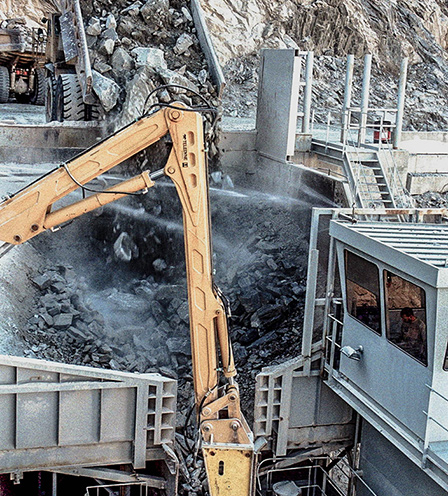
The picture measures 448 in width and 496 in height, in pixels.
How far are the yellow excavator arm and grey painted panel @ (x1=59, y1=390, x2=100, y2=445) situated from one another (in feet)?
4.11

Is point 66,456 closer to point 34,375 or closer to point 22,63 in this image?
point 34,375

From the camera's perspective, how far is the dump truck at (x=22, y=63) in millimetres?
21641

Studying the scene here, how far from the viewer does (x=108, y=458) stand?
8.26 m

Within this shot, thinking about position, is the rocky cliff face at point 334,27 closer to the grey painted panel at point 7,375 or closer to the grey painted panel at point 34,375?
the grey painted panel at point 34,375

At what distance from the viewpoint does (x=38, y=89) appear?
23422 millimetres

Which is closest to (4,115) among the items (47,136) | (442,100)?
(47,136)

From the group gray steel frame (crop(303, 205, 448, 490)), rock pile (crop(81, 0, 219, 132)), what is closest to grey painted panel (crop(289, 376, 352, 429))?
gray steel frame (crop(303, 205, 448, 490))

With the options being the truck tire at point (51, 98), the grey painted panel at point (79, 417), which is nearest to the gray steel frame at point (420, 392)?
the grey painted panel at point (79, 417)

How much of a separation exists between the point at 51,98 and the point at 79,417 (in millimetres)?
9470

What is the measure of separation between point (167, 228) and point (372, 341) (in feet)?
22.7

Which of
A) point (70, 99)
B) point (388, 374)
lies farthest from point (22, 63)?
point (388, 374)

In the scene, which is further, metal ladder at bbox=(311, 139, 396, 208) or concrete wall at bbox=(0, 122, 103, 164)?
concrete wall at bbox=(0, 122, 103, 164)

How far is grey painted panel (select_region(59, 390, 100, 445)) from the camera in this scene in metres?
7.93

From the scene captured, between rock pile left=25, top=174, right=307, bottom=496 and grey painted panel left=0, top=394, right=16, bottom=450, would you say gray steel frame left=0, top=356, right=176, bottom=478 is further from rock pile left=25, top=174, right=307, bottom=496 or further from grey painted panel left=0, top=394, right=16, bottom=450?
rock pile left=25, top=174, right=307, bottom=496
